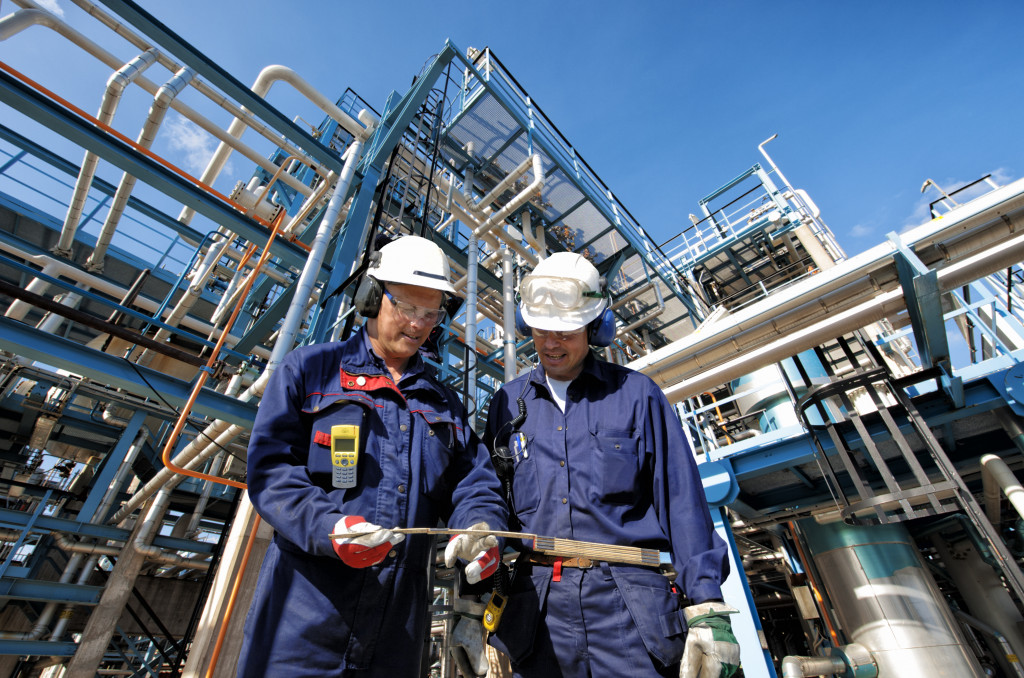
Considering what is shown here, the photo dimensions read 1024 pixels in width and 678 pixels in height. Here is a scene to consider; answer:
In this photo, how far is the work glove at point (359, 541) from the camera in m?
1.41

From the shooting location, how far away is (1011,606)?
295 inches

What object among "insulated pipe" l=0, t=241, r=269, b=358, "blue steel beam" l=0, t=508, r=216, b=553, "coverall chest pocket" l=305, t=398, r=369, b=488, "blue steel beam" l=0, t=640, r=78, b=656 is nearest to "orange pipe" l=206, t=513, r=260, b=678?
"coverall chest pocket" l=305, t=398, r=369, b=488

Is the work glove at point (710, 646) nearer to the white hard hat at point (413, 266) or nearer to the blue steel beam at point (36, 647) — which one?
the white hard hat at point (413, 266)

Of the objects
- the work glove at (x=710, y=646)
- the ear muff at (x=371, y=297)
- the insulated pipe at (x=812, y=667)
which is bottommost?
the insulated pipe at (x=812, y=667)

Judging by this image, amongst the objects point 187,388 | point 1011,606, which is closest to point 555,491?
point 187,388

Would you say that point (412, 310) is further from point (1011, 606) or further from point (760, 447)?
point (1011, 606)

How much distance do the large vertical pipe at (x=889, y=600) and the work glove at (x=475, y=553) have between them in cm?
700

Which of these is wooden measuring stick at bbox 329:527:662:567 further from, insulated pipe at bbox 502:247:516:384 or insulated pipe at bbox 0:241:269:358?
insulated pipe at bbox 0:241:269:358

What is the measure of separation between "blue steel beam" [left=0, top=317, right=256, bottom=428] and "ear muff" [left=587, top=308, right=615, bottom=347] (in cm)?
362

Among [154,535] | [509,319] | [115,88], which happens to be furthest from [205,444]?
[154,535]

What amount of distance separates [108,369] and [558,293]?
4.08 meters

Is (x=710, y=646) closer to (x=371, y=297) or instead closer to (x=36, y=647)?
(x=371, y=297)

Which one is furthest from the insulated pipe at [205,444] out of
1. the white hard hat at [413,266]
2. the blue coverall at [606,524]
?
the blue coverall at [606,524]

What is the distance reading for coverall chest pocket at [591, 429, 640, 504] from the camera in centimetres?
199
